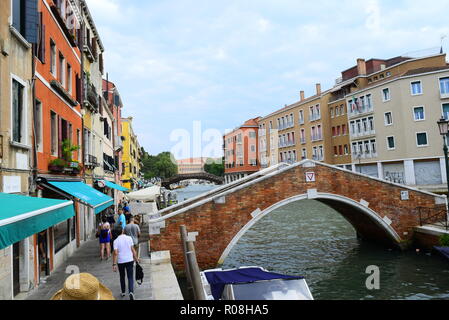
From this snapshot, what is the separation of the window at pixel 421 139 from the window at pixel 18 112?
1296 inches

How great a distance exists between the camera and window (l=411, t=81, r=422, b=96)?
104ft

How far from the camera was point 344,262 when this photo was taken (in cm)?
1454

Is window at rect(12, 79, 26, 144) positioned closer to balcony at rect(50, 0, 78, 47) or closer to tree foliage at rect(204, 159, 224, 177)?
balcony at rect(50, 0, 78, 47)

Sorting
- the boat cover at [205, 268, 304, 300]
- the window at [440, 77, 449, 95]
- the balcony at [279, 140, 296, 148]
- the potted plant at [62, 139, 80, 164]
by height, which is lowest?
the boat cover at [205, 268, 304, 300]

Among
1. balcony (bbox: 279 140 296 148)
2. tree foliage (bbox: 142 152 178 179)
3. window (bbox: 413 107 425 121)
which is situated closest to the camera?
window (bbox: 413 107 425 121)

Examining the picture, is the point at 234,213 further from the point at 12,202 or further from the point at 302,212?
the point at 302,212

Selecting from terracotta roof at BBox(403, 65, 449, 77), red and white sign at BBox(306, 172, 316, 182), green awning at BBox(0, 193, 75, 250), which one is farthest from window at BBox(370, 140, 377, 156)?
green awning at BBox(0, 193, 75, 250)

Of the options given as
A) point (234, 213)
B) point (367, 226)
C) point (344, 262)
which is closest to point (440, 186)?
point (367, 226)

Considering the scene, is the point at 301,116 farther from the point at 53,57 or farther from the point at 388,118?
the point at 53,57

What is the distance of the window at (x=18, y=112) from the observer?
7.49 m

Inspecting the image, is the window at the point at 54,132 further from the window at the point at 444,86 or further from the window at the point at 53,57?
the window at the point at 444,86

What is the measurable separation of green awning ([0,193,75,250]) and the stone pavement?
234cm

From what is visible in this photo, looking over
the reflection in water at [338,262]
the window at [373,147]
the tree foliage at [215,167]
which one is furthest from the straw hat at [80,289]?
the tree foliage at [215,167]
